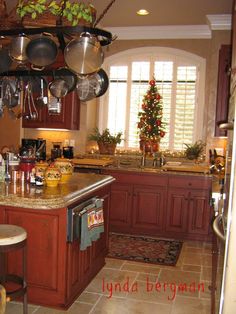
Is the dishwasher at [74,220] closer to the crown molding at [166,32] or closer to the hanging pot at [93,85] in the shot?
the hanging pot at [93,85]

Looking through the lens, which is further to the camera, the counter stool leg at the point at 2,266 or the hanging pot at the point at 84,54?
the counter stool leg at the point at 2,266

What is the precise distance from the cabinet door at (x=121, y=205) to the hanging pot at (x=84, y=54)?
95.6 inches

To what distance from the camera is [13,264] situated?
2.90 m

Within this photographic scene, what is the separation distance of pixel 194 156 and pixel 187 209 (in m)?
0.87

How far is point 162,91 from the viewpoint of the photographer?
17.8ft

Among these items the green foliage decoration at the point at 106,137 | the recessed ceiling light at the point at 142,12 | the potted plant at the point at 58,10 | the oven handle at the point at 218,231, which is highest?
the recessed ceiling light at the point at 142,12

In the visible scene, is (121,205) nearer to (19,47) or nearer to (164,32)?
(164,32)

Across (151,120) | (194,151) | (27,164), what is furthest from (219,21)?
(27,164)

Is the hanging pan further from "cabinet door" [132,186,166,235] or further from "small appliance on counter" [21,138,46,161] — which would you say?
"small appliance on counter" [21,138,46,161]

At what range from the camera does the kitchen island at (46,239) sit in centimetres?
267

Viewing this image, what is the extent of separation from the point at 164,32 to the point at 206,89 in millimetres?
1037

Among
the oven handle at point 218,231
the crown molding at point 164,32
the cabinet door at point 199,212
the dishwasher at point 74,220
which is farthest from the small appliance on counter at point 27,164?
the crown molding at point 164,32

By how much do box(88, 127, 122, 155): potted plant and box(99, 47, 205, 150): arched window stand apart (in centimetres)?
17

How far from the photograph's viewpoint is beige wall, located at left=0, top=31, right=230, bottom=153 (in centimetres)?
492
